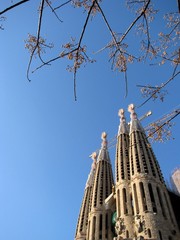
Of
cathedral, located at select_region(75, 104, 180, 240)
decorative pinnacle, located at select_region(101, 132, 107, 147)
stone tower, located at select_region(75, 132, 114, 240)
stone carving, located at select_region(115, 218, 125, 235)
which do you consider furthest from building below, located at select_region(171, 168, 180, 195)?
decorative pinnacle, located at select_region(101, 132, 107, 147)

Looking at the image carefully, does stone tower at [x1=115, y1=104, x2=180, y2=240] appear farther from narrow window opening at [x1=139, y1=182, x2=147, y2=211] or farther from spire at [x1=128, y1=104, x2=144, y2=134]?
spire at [x1=128, y1=104, x2=144, y2=134]

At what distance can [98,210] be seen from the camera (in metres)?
40.2

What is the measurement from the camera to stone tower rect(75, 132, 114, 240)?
3771cm

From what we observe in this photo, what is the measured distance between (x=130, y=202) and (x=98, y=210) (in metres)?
7.54

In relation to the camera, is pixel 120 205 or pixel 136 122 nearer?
pixel 120 205

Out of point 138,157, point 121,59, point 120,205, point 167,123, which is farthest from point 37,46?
point 138,157

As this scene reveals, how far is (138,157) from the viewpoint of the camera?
38.4m

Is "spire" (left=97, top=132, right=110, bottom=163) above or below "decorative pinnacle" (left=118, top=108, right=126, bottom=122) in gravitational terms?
below

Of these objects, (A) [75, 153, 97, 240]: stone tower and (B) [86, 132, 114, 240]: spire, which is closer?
(B) [86, 132, 114, 240]: spire

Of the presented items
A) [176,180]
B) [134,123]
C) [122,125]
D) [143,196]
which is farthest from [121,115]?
[143,196]

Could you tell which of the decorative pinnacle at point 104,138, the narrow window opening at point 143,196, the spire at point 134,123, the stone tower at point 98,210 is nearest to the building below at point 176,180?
the spire at point 134,123

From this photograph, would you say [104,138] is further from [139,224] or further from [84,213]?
[139,224]

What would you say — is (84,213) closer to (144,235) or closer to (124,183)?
(124,183)

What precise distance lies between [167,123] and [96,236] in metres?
34.9
